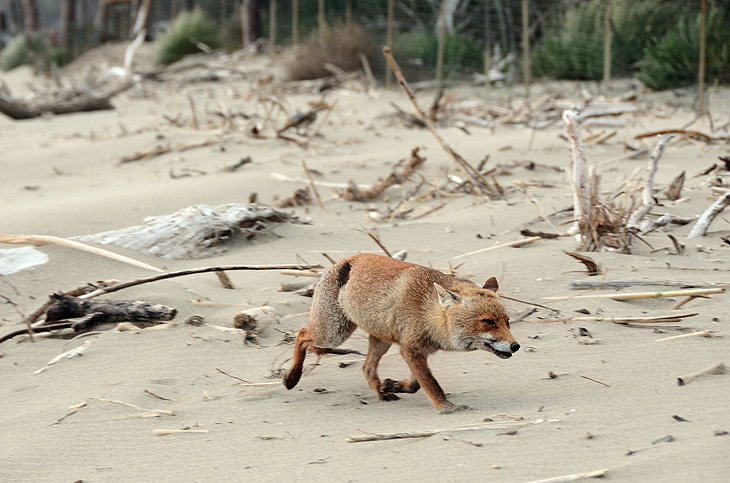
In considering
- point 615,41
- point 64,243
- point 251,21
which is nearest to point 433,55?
point 615,41

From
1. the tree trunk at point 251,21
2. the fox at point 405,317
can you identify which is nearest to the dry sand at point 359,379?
the fox at point 405,317

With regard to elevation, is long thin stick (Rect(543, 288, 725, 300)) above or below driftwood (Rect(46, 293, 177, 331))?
above

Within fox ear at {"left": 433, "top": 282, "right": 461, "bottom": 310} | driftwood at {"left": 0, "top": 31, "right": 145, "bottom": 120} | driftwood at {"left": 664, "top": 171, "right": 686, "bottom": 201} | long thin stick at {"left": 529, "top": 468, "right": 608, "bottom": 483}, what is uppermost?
fox ear at {"left": 433, "top": 282, "right": 461, "bottom": 310}

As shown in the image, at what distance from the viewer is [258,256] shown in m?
4.66

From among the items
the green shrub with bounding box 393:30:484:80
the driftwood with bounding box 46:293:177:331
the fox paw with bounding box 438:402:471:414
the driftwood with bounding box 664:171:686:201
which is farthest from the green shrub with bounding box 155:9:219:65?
the fox paw with bounding box 438:402:471:414

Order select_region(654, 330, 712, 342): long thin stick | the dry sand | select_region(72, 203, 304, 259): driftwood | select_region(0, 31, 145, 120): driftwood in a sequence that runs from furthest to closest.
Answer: select_region(0, 31, 145, 120): driftwood < select_region(72, 203, 304, 259): driftwood < select_region(654, 330, 712, 342): long thin stick < the dry sand

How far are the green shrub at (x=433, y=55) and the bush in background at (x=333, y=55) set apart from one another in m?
0.83

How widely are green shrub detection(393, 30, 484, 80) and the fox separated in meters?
12.1

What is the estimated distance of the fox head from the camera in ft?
8.70

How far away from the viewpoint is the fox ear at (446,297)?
2686 mm

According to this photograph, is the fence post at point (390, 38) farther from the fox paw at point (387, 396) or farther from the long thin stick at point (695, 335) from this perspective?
the fox paw at point (387, 396)

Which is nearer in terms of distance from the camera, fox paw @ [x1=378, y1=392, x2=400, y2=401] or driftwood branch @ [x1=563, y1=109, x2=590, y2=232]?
fox paw @ [x1=378, y1=392, x2=400, y2=401]

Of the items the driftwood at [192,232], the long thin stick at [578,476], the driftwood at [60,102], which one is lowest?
the driftwood at [60,102]

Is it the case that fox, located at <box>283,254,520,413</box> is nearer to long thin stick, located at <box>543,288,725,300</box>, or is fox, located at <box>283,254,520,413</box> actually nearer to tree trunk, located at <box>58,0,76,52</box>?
long thin stick, located at <box>543,288,725,300</box>
